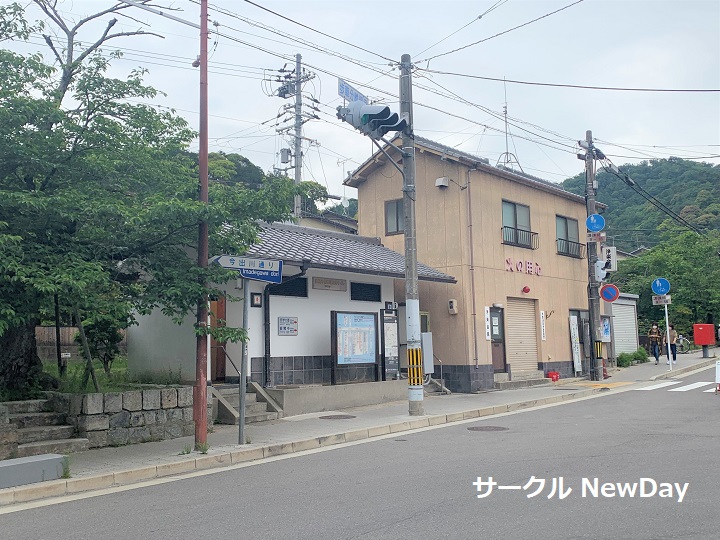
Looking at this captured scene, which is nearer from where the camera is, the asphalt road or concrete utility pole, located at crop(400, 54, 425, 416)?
the asphalt road

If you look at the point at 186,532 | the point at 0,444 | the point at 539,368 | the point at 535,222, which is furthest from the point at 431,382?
the point at 186,532

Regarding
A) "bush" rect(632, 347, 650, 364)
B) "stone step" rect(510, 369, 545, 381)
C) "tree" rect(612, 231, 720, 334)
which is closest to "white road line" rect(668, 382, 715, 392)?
"stone step" rect(510, 369, 545, 381)

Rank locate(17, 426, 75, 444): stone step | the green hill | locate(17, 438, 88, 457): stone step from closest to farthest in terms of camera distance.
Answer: locate(17, 438, 88, 457): stone step
locate(17, 426, 75, 444): stone step
the green hill

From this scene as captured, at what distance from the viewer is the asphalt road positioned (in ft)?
19.3

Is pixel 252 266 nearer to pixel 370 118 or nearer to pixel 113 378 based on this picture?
pixel 370 118

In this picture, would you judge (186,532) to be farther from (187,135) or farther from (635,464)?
(187,135)

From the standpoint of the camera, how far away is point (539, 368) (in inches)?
882

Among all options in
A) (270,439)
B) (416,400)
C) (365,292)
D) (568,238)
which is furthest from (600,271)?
(270,439)

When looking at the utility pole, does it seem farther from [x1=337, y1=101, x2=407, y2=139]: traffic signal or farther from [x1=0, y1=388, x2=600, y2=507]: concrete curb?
[x1=337, y1=101, x2=407, y2=139]: traffic signal

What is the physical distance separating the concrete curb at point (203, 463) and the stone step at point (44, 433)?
101 inches

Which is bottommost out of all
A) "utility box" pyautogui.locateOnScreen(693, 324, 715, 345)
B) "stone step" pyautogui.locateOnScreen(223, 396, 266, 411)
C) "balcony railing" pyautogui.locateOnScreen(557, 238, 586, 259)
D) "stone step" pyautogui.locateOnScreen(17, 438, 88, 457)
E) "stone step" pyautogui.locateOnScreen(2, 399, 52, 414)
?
"stone step" pyautogui.locateOnScreen(17, 438, 88, 457)

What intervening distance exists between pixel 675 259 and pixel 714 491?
127 feet

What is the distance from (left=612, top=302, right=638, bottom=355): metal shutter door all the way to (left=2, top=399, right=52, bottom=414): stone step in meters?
23.9

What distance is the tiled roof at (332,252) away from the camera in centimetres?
1516
